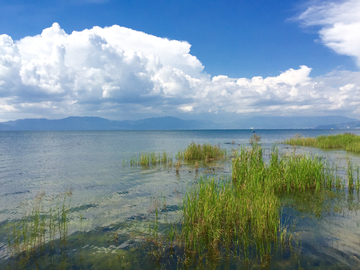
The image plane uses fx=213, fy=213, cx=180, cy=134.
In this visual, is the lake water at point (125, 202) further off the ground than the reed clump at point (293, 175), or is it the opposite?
the reed clump at point (293, 175)

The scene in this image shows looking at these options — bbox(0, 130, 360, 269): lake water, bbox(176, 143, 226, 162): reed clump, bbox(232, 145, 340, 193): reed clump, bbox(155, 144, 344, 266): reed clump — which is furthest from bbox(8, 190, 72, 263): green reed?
bbox(176, 143, 226, 162): reed clump

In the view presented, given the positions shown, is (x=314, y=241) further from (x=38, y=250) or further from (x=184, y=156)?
(x=184, y=156)

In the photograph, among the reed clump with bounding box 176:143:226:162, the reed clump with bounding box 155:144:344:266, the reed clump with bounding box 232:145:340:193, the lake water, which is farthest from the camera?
the reed clump with bounding box 176:143:226:162

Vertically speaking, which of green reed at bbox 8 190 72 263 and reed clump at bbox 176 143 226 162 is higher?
reed clump at bbox 176 143 226 162

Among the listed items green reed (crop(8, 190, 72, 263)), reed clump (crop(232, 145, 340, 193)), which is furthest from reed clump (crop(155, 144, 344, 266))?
green reed (crop(8, 190, 72, 263))

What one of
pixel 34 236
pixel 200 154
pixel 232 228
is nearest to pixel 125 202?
pixel 34 236

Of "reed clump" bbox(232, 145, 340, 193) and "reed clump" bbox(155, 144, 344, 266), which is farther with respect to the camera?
"reed clump" bbox(232, 145, 340, 193)

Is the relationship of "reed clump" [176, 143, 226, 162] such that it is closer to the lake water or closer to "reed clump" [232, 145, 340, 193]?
the lake water

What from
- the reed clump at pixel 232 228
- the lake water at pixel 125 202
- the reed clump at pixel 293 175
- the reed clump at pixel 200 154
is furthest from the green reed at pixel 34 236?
the reed clump at pixel 200 154

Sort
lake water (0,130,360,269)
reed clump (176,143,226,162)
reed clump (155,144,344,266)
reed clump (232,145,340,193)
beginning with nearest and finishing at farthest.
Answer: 1. reed clump (155,144,344,266)
2. lake water (0,130,360,269)
3. reed clump (232,145,340,193)
4. reed clump (176,143,226,162)

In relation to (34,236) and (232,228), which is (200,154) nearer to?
(232,228)

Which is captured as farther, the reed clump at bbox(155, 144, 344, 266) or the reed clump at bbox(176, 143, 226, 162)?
the reed clump at bbox(176, 143, 226, 162)

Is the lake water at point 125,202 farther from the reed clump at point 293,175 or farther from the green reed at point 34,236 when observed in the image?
the reed clump at point 293,175

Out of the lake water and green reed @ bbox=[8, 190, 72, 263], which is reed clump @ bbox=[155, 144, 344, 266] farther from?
green reed @ bbox=[8, 190, 72, 263]
